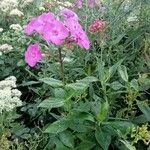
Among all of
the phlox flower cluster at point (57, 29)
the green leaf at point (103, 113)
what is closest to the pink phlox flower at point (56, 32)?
the phlox flower cluster at point (57, 29)

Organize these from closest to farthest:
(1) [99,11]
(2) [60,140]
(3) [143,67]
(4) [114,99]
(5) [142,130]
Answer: (5) [142,130]
(2) [60,140]
(4) [114,99]
(3) [143,67]
(1) [99,11]

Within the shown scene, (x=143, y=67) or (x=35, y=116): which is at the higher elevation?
(x=143, y=67)

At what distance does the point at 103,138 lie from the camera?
72.6 inches

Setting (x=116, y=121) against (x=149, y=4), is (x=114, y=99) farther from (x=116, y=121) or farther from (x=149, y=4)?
(x=149, y=4)

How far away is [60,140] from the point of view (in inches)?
74.1

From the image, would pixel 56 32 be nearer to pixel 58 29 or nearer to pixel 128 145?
pixel 58 29

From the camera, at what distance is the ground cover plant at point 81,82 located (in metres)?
1.81

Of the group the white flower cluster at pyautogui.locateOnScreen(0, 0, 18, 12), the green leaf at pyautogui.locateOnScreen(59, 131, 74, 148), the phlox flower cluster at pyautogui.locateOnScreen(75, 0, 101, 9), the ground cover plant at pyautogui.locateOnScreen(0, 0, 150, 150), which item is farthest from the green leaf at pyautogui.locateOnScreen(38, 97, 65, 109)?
the white flower cluster at pyautogui.locateOnScreen(0, 0, 18, 12)

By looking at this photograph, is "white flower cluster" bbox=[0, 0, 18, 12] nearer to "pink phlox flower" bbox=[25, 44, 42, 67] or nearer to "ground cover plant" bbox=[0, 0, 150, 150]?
"ground cover plant" bbox=[0, 0, 150, 150]

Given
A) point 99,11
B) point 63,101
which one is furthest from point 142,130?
point 99,11

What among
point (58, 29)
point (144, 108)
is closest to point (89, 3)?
point (144, 108)

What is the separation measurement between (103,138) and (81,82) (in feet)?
0.75

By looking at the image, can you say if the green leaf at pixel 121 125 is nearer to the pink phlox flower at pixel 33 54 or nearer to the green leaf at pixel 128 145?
the green leaf at pixel 128 145

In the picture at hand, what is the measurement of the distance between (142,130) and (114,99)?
13.0 inches
